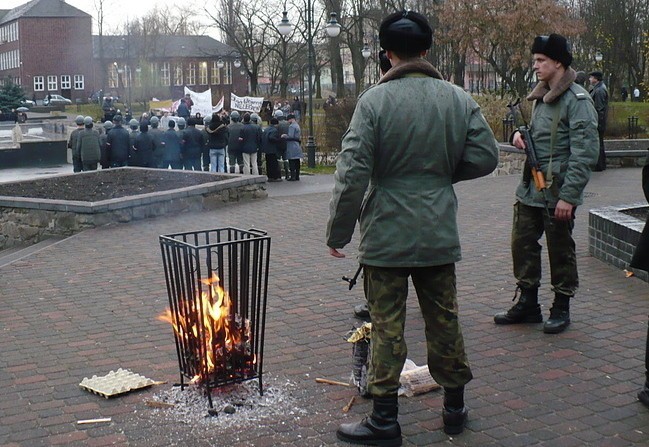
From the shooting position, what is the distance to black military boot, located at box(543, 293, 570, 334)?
20.8 feet

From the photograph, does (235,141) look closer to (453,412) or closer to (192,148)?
(192,148)

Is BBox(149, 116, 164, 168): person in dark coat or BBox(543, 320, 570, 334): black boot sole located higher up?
BBox(149, 116, 164, 168): person in dark coat

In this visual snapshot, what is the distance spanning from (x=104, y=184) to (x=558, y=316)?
31.9 feet

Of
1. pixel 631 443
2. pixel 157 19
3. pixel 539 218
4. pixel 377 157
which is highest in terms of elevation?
pixel 157 19

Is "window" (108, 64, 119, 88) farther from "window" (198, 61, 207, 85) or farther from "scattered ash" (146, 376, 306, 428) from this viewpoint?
"scattered ash" (146, 376, 306, 428)

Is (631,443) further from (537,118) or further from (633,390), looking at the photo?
(537,118)

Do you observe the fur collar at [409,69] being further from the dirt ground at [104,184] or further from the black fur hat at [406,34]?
the dirt ground at [104,184]

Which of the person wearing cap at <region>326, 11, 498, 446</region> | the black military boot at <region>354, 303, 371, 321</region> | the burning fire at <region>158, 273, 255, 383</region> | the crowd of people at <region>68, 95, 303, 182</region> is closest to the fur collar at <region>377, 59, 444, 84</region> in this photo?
the person wearing cap at <region>326, 11, 498, 446</region>

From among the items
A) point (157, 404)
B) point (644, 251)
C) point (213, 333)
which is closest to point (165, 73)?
point (157, 404)

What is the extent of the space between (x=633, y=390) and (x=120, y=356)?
3.33m

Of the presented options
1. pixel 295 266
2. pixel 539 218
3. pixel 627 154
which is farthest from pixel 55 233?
pixel 627 154

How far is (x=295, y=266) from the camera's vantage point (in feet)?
30.2

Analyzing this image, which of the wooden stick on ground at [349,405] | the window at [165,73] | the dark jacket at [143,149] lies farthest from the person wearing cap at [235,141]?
the window at [165,73]

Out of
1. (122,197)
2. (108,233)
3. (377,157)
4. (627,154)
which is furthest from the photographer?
(627,154)
